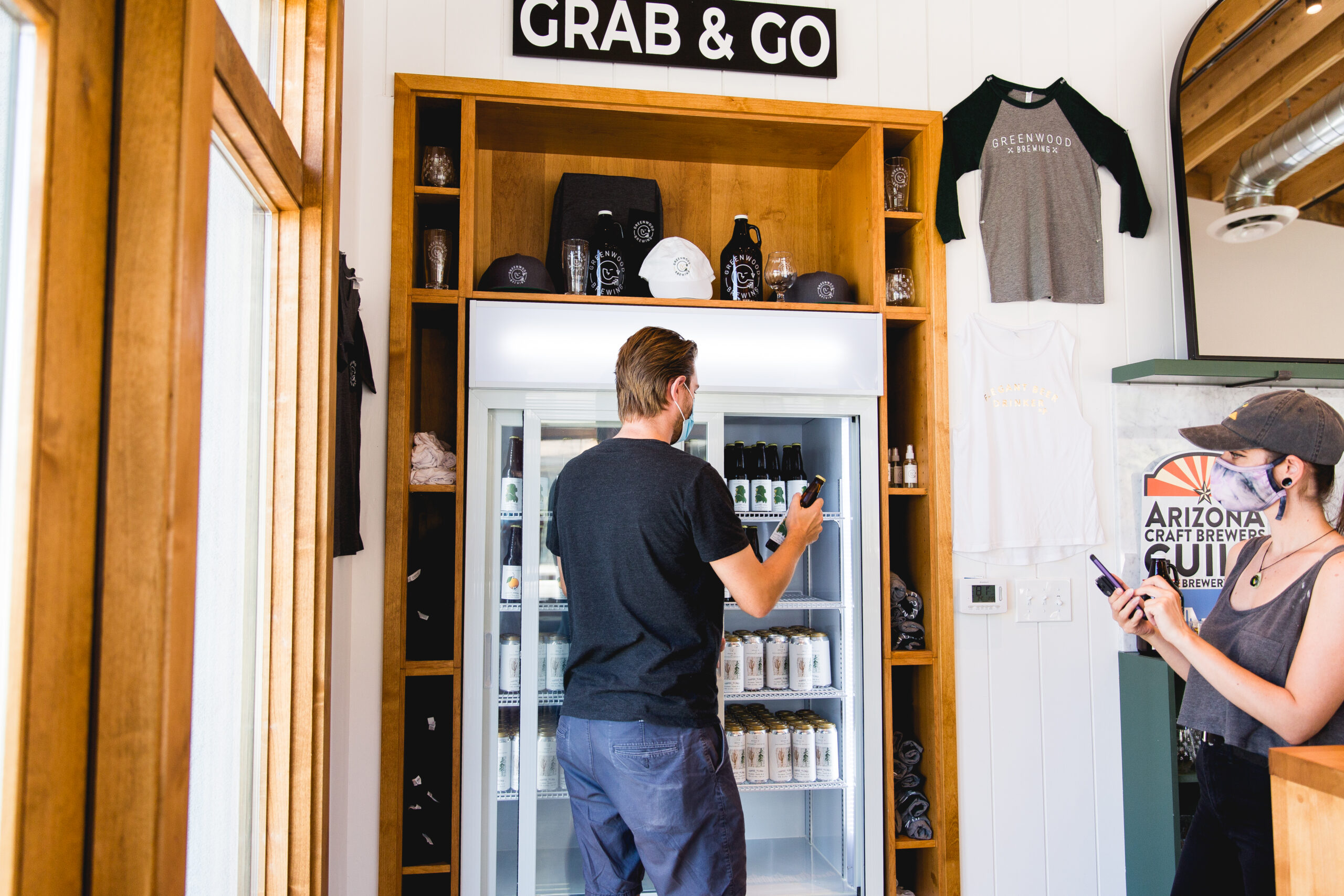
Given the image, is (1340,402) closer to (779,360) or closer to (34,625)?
(779,360)

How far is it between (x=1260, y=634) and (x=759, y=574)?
1.01 metres

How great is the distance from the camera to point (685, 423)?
256 centimetres

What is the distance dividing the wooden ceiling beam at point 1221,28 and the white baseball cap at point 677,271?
1.89m

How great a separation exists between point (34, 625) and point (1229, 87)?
377 centimetres

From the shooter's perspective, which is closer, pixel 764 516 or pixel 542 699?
pixel 542 699

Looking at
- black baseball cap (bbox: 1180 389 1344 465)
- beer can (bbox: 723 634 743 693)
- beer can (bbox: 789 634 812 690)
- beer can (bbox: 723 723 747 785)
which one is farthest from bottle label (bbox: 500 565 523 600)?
black baseball cap (bbox: 1180 389 1344 465)

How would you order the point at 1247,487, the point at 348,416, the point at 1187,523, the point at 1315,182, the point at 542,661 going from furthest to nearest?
the point at 1315,182
the point at 1187,523
the point at 542,661
the point at 348,416
the point at 1247,487

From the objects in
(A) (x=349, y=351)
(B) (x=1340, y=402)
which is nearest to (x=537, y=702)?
(A) (x=349, y=351)

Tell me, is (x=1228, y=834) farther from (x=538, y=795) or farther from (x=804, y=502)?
(x=538, y=795)

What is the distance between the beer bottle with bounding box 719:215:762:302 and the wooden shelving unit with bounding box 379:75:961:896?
174mm

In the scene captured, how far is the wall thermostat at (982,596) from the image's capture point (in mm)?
2889

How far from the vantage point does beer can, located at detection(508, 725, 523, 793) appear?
2.72 m

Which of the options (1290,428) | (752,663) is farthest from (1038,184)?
(752,663)

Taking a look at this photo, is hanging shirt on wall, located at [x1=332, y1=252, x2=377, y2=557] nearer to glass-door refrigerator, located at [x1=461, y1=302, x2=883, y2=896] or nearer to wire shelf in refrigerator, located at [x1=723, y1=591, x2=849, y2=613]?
glass-door refrigerator, located at [x1=461, y1=302, x2=883, y2=896]
